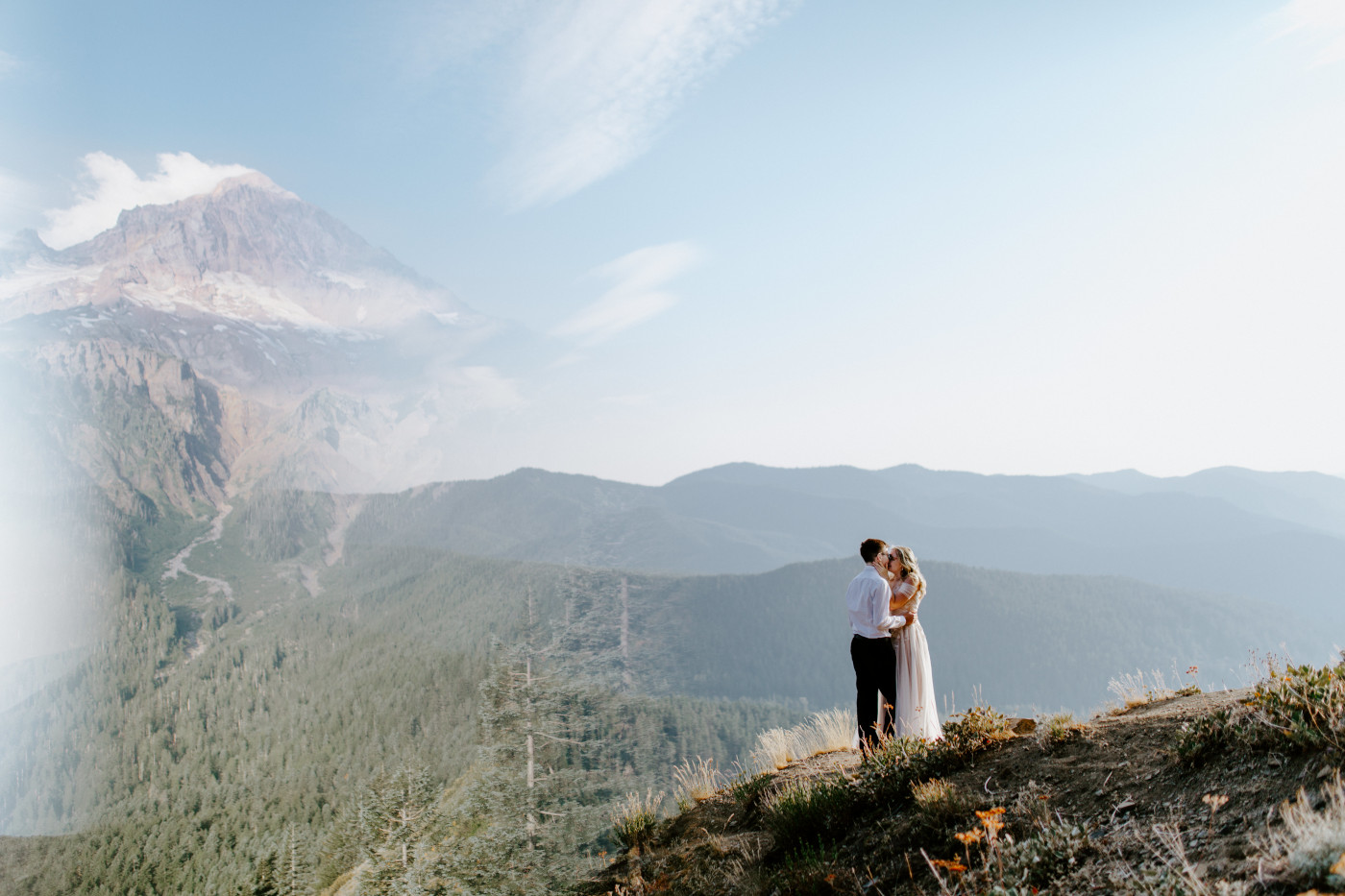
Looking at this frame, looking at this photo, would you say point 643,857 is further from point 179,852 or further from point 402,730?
point 402,730

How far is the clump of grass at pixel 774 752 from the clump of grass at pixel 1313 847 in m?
6.20

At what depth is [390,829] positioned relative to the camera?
16.9m

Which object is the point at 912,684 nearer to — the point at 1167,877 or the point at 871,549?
the point at 871,549

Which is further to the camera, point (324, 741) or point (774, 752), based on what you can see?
point (324, 741)

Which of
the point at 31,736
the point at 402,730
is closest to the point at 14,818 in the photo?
the point at 31,736

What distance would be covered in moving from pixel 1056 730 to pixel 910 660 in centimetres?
217

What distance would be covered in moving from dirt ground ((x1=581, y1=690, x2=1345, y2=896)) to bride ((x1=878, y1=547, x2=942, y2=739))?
1.63 m

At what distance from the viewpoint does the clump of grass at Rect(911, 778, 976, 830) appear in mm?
4504

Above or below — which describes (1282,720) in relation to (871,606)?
below

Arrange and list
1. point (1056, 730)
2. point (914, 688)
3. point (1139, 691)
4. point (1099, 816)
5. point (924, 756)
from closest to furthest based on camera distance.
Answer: point (1099, 816), point (1056, 730), point (924, 756), point (914, 688), point (1139, 691)

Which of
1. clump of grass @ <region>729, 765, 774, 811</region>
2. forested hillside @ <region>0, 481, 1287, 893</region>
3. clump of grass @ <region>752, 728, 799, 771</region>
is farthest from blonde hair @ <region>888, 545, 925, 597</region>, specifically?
forested hillside @ <region>0, 481, 1287, 893</region>

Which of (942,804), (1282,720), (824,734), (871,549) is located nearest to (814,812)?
(942,804)

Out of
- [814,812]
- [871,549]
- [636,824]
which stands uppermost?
[871,549]

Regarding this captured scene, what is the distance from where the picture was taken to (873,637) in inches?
289
